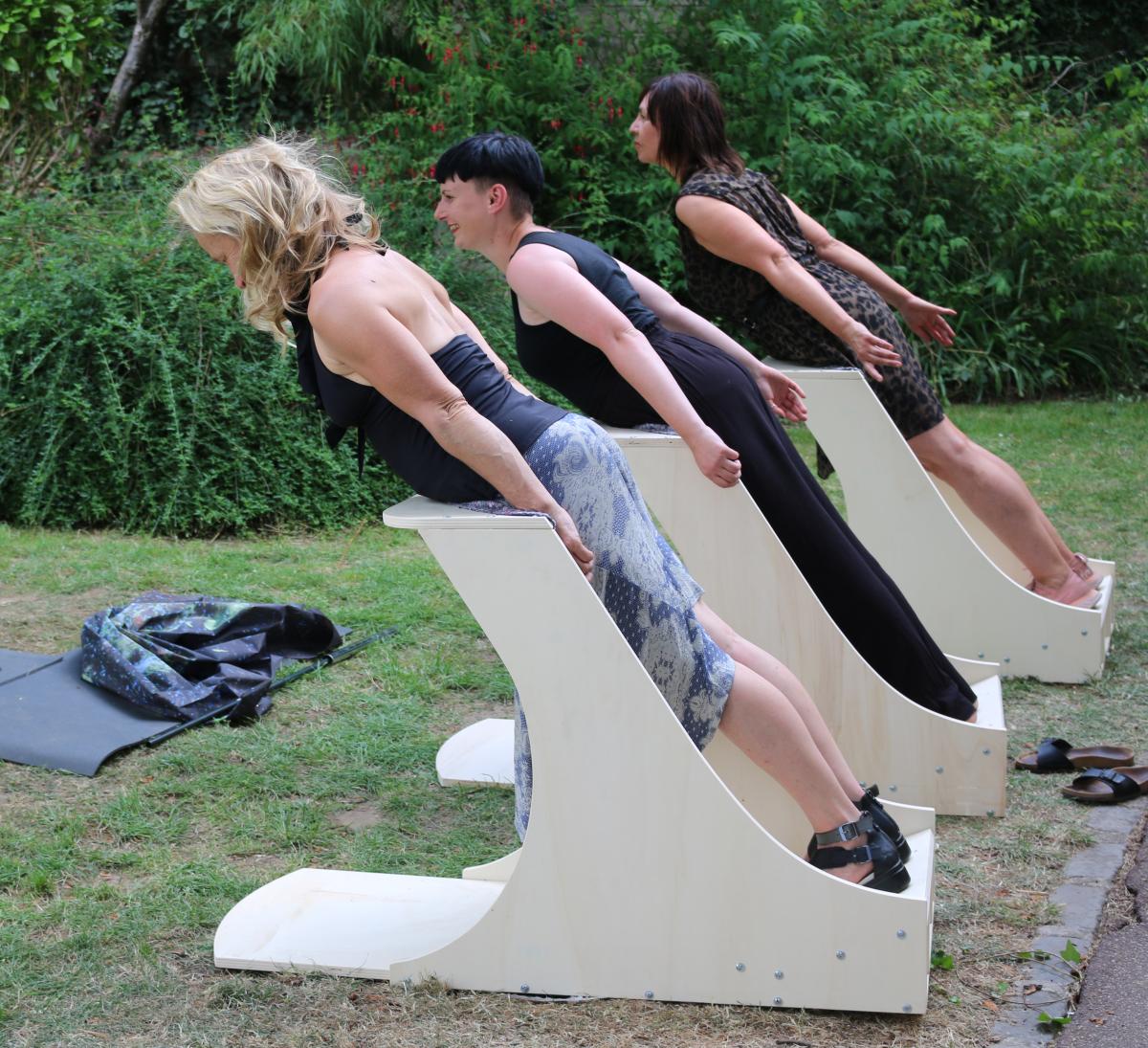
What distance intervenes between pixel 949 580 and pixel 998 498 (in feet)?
1.09

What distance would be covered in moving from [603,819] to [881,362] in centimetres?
216

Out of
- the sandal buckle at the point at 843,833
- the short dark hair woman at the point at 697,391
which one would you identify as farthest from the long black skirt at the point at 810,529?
the sandal buckle at the point at 843,833

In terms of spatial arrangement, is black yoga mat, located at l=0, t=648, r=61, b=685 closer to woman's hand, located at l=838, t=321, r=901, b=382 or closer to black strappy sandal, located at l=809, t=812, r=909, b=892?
woman's hand, located at l=838, t=321, r=901, b=382

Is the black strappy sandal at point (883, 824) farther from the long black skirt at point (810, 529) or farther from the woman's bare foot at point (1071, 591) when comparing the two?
the woman's bare foot at point (1071, 591)

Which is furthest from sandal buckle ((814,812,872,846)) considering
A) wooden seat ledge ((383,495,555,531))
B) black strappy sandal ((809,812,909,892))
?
wooden seat ledge ((383,495,555,531))

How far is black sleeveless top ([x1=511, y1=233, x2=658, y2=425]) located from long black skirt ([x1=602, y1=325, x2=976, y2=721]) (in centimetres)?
4

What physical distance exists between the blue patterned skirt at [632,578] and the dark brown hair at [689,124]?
1616 millimetres

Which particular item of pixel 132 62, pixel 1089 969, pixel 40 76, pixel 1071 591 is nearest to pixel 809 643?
pixel 1089 969

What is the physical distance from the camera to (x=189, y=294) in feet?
22.9

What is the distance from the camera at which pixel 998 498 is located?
4.62m

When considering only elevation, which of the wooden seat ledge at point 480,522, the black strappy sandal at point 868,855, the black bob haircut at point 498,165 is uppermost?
the black bob haircut at point 498,165

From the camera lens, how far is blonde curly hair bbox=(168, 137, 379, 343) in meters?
2.73

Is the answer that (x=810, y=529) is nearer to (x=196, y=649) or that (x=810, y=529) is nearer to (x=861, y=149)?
(x=196, y=649)

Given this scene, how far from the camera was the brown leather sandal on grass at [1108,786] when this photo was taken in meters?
3.56
